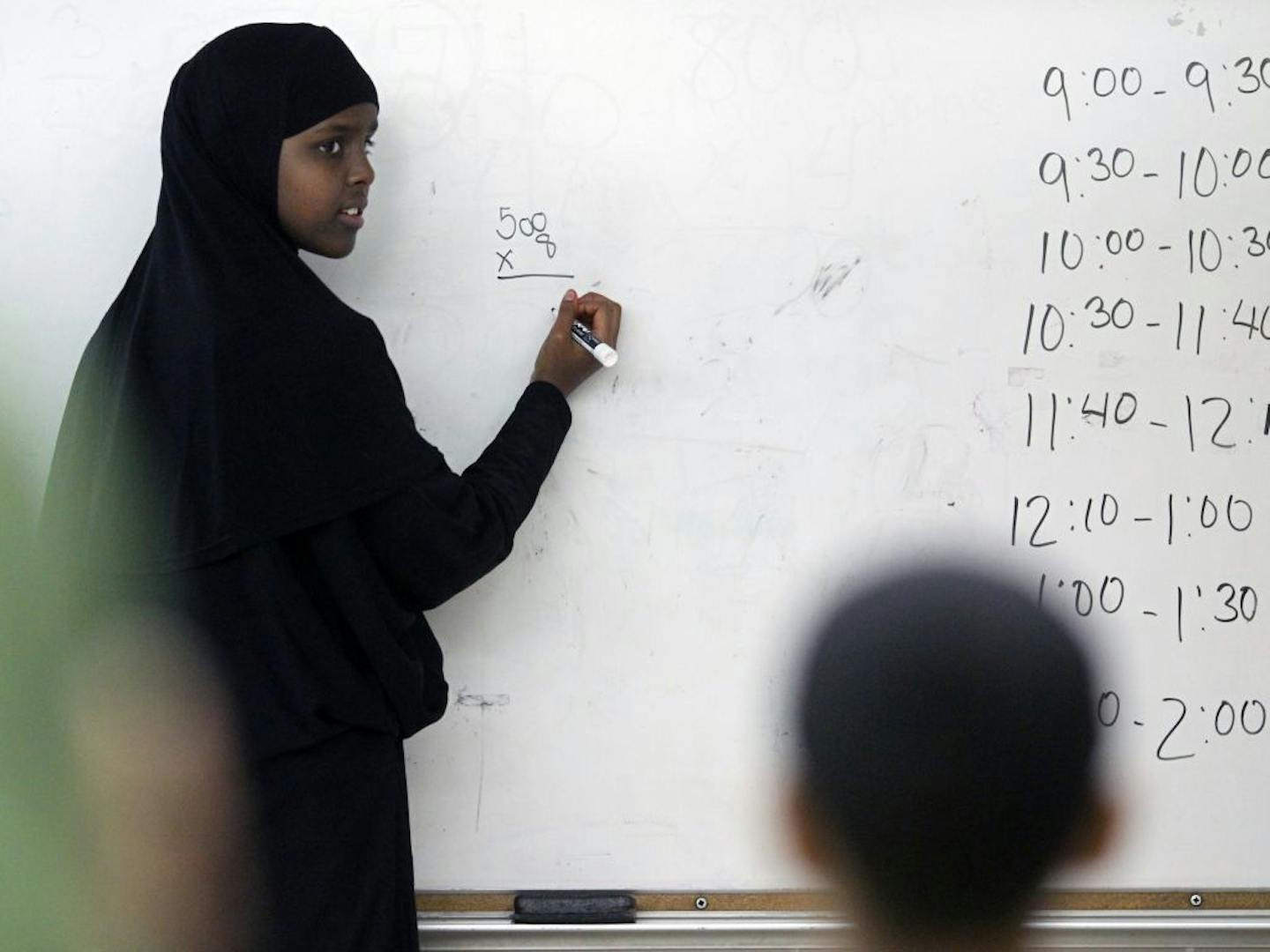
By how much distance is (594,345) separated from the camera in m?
2.02

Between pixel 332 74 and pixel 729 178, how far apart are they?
21.6 inches

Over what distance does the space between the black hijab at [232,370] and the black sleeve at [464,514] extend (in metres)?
0.04

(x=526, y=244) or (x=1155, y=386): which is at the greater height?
(x=526, y=244)

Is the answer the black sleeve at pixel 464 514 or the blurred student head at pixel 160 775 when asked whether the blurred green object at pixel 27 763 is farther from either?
the black sleeve at pixel 464 514

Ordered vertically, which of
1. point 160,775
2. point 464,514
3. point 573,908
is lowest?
point 573,908

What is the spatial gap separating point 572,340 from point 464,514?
34 centimetres

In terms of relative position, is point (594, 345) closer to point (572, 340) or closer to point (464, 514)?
point (572, 340)

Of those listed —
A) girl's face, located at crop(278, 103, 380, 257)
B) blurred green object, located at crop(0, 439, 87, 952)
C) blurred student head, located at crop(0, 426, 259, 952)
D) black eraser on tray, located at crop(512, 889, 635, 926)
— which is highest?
girl's face, located at crop(278, 103, 380, 257)

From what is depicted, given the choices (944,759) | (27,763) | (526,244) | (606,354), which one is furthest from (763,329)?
(27,763)

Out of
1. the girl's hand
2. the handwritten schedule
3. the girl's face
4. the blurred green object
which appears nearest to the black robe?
the girl's hand

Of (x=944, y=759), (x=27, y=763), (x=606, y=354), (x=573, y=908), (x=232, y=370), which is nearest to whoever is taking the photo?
(x=27, y=763)

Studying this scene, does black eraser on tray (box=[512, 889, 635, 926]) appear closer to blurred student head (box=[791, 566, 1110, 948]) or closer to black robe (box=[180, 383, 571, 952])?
black robe (box=[180, 383, 571, 952])

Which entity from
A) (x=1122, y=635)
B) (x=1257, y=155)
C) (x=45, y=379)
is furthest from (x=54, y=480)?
(x=1257, y=155)

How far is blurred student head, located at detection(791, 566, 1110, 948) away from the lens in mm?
702
